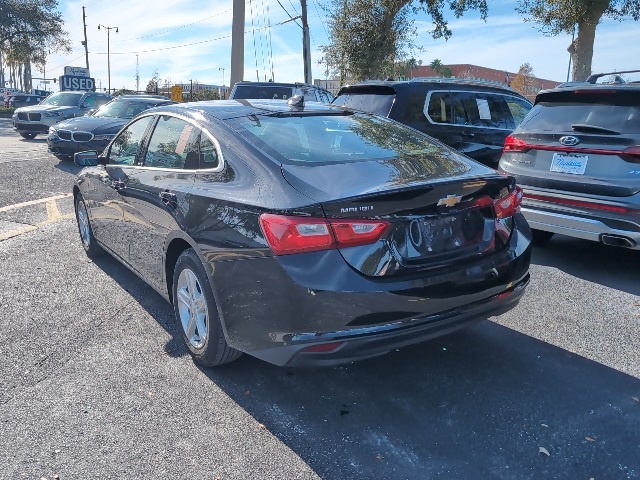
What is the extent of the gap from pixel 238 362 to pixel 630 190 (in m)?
3.52

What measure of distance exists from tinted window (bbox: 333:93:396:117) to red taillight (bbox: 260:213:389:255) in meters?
4.67

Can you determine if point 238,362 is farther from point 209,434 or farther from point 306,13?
point 306,13

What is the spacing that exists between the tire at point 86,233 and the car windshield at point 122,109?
824 centimetres

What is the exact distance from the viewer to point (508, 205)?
11.1 ft

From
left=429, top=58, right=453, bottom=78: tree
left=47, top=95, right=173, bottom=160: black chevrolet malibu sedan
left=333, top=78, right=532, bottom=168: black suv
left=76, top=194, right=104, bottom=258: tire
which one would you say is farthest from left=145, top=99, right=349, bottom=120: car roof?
left=429, top=58, right=453, bottom=78: tree

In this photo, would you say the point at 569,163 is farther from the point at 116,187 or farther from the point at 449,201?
the point at 116,187

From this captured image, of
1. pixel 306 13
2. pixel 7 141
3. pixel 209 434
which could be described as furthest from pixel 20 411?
pixel 306 13

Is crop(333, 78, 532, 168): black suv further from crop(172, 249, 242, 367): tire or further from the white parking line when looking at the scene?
crop(172, 249, 242, 367): tire

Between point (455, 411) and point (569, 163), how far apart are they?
308cm

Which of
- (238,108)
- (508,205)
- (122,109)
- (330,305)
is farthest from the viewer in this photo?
(122,109)

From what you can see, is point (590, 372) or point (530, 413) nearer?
point (530, 413)

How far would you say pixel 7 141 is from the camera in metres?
18.6

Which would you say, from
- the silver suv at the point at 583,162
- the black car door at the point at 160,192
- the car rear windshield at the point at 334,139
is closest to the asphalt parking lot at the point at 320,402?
the black car door at the point at 160,192

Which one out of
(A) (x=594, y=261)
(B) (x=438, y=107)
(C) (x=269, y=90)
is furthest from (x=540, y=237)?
(C) (x=269, y=90)
